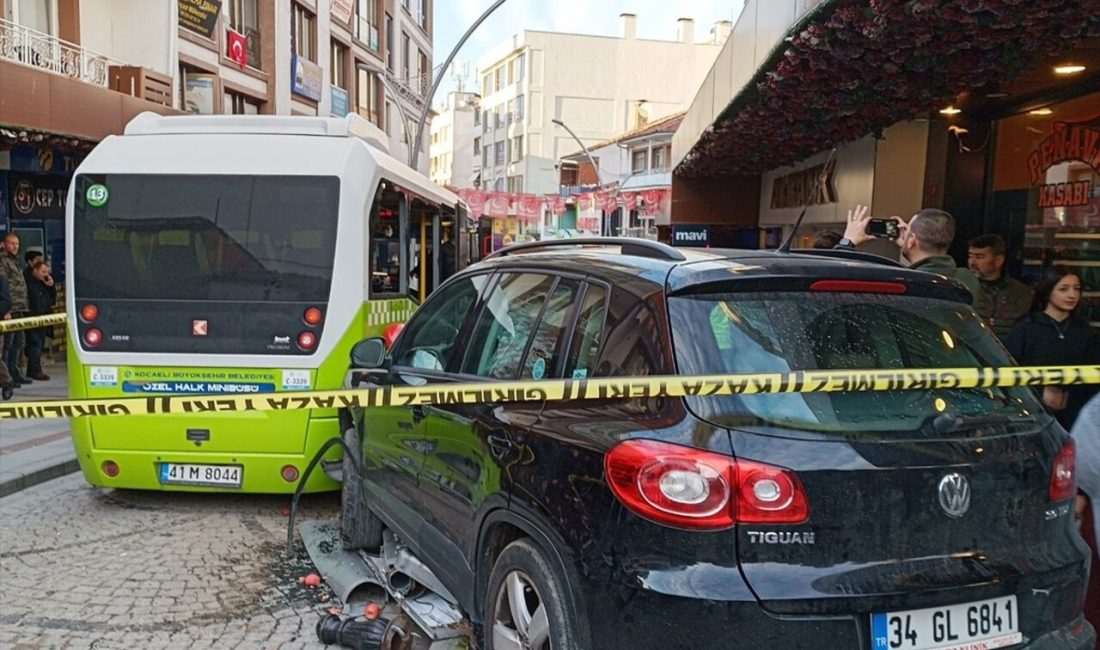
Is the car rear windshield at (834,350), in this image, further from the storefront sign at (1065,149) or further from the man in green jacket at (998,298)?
the storefront sign at (1065,149)

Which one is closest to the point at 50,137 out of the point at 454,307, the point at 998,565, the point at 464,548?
the point at 454,307

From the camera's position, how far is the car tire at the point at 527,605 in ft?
8.75

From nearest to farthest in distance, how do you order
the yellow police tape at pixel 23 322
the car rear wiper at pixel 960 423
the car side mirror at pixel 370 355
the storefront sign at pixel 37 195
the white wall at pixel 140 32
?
the car rear wiper at pixel 960 423 → the car side mirror at pixel 370 355 → the yellow police tape at pixel 23 322 → the storefront sign at pixel 37 195 → the white wall at pixel 140 32

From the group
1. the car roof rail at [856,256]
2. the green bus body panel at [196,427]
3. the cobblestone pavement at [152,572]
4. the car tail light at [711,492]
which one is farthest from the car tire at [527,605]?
the green bus body panel at [196,427]

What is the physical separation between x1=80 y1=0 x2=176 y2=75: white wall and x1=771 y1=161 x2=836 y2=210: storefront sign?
1236cm

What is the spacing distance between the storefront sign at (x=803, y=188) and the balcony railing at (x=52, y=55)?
10771 millimetres

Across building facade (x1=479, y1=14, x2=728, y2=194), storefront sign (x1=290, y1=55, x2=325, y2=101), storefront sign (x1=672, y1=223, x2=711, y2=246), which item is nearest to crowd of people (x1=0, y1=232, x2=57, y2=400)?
storefront sign (x1=672, y1=223, x2=711, y2=246)

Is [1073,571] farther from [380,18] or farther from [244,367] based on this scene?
[380,18]

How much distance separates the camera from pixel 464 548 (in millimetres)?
3406

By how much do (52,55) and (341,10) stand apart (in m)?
17.8

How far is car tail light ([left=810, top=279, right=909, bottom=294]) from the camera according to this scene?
2867 millimetres

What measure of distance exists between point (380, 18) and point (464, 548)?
36.3 meters

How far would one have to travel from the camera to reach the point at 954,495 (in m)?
2.50

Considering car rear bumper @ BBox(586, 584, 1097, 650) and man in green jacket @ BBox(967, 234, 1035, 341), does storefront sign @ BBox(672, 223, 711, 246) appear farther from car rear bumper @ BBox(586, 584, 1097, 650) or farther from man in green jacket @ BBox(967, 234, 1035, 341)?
car rear bumper @ BBox(586, 584, 1097, 650)
